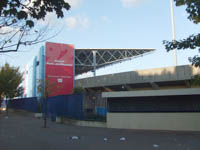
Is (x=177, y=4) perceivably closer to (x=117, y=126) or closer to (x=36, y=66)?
(x=117, y=126)

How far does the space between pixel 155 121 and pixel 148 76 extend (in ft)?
49.2

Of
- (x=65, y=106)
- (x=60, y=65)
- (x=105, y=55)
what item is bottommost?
(x=65, y=106)

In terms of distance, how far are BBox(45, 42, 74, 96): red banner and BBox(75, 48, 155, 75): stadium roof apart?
7595mm

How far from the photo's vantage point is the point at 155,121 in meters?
14.0

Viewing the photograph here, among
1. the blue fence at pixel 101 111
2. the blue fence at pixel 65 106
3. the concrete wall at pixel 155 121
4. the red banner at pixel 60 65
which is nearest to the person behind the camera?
the concrete wall at pixel 155 121

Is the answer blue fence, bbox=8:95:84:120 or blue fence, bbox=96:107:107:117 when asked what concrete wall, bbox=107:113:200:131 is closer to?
blue fence, bbox=96:107:107:117

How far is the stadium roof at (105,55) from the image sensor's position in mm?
48719

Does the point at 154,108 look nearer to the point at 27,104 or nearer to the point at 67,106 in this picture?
the point at 67,106

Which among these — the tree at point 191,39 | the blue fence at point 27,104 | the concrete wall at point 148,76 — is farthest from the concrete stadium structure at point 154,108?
the blue fence at point 27,104

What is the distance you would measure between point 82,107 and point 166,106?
6.01m

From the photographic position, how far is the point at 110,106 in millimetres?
15445

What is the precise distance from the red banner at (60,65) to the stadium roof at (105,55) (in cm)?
759

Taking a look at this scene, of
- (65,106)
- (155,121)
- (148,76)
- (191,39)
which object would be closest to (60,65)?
(148,76)

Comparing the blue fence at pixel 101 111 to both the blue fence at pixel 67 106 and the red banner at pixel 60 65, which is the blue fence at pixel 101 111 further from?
the red banner at pixel 60 65
